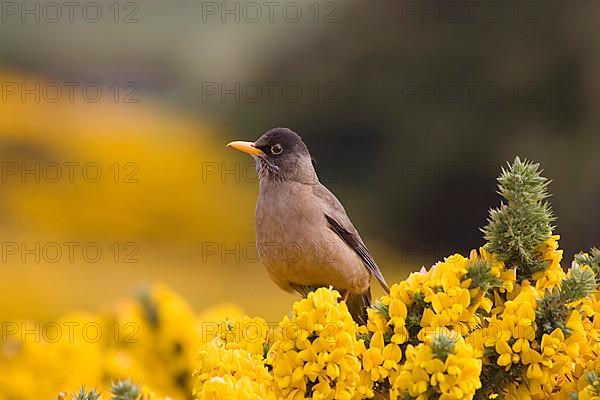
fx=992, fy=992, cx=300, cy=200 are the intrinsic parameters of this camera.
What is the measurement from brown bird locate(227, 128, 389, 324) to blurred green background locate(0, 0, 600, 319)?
15.9ft

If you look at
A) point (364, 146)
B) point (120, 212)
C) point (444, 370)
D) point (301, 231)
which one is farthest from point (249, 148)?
point (364, 146)

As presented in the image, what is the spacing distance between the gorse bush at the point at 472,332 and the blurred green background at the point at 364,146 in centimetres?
688

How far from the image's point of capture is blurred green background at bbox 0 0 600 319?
11.4 m

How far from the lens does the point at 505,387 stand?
2484 mm

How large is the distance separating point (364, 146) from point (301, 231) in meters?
9.06

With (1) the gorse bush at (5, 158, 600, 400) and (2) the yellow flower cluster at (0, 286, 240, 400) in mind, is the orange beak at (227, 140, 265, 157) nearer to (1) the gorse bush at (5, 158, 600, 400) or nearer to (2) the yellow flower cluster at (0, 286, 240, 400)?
(2) the yellow flower cluster at (0, 286, 240, 400)

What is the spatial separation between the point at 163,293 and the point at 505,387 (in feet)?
8.07

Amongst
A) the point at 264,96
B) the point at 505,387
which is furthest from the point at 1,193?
the point at 505,387

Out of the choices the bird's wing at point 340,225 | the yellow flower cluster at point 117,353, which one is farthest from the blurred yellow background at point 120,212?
the bird's wing at point 340,225

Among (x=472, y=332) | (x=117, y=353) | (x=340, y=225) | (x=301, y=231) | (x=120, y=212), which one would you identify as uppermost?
(x=120, y=212)

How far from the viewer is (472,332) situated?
2480 millimetres

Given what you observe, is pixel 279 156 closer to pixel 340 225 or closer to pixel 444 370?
pixel 340 225

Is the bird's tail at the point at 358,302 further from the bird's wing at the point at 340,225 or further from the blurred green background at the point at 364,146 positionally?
the blurred green background at the point at 364,146

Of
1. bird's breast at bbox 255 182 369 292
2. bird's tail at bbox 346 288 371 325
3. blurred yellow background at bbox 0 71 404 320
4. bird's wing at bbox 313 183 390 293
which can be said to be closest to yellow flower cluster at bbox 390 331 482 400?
bird's breast at bbox 255 182 369 292
